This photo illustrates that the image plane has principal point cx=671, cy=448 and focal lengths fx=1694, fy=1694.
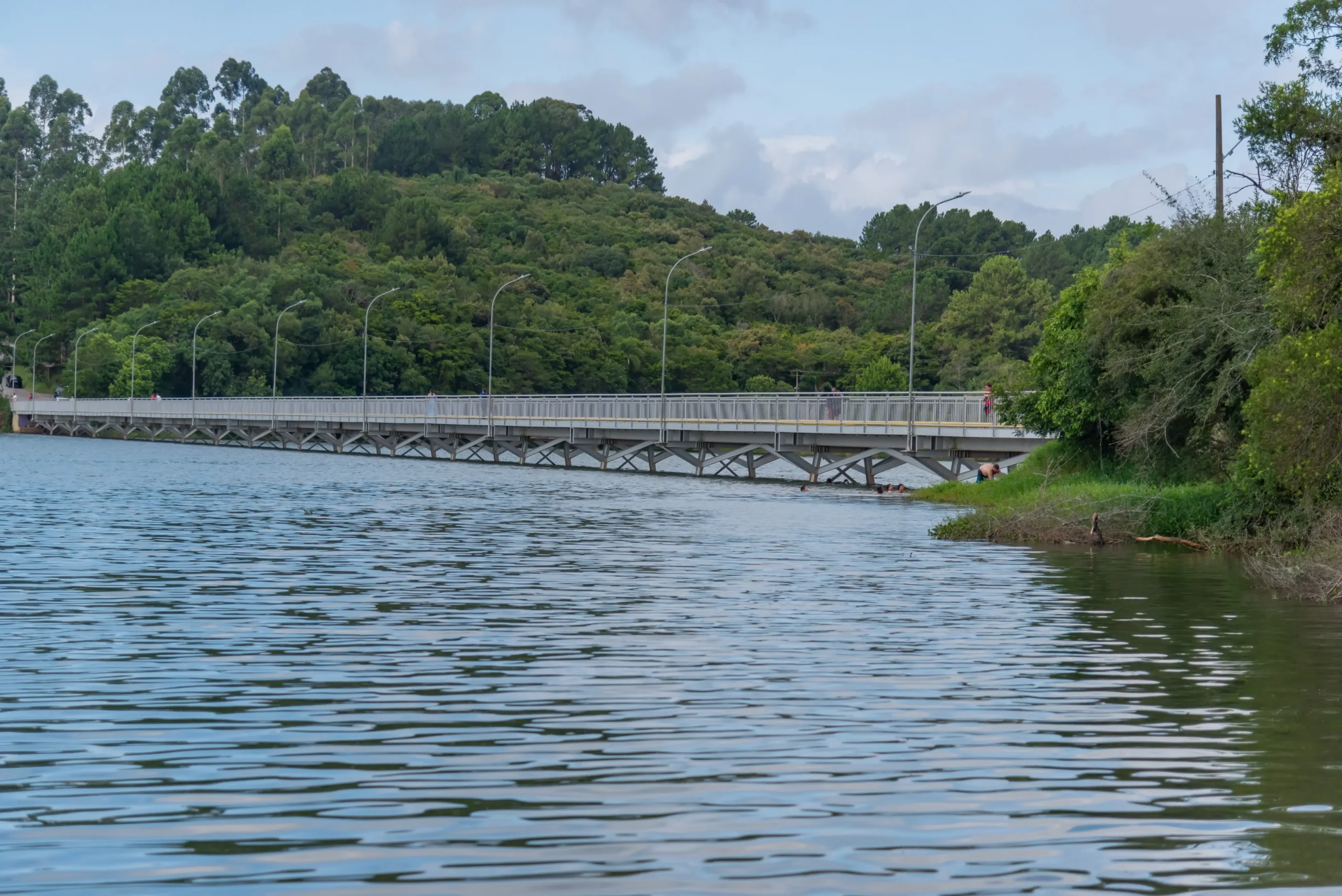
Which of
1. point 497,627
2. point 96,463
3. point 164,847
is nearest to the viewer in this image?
point 164,847

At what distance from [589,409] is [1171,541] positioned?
45.1m

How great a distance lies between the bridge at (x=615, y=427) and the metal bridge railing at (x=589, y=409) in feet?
0.22

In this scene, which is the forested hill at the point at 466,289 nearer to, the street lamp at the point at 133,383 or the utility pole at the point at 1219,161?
the street lamp at the point at 133,383

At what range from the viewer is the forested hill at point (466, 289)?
128250 mm

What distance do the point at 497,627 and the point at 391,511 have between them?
73.0 ft

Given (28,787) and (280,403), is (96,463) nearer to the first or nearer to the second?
(280,403)

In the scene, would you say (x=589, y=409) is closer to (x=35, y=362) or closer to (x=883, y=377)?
(x=883, y=377)

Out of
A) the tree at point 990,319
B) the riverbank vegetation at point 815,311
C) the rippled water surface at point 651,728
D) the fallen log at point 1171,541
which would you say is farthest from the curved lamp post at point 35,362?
the rippled water surface at point 651,728

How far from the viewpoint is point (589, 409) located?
74.4m

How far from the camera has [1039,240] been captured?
155 meters

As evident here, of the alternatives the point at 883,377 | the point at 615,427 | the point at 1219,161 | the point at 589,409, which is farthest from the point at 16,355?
the point at 1219,161

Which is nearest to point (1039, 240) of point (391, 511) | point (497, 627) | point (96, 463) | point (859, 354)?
point (859, 354)

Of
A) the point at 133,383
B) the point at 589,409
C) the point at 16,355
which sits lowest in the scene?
the point at 589,409

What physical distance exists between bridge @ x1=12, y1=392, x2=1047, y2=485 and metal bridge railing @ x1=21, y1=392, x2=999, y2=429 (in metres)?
0.07
